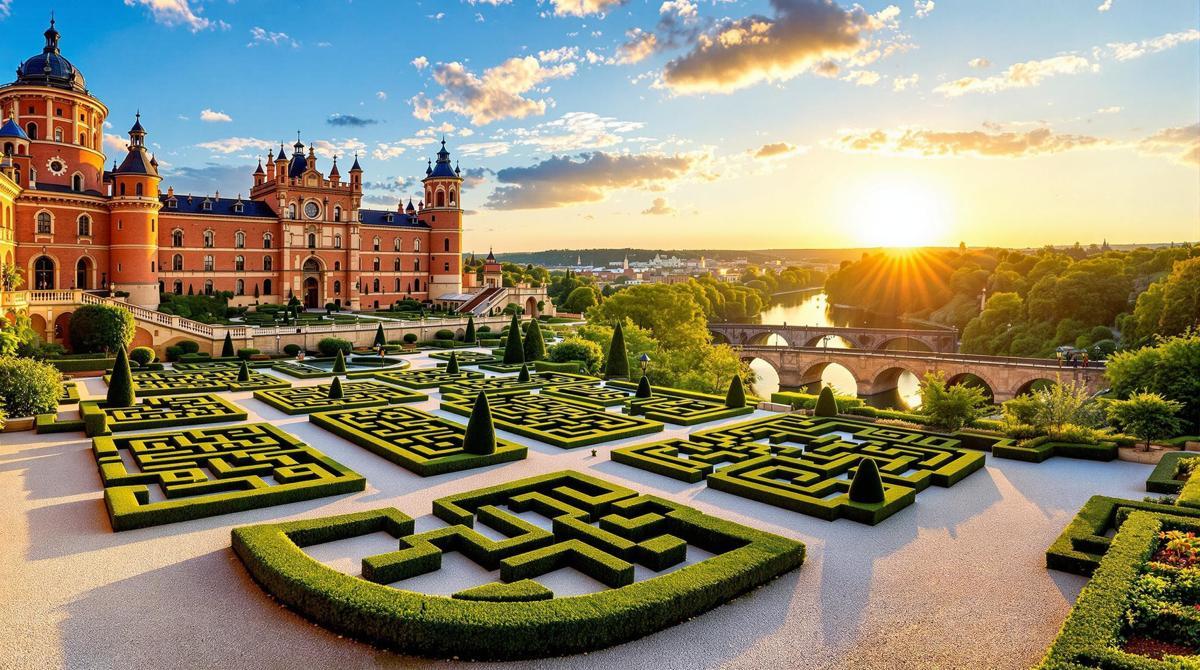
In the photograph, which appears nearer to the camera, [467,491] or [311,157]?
[467,491]

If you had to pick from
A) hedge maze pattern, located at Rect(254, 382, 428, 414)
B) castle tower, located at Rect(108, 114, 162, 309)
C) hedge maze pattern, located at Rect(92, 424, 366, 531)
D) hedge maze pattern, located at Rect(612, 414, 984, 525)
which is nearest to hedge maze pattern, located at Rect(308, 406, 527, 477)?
hedge maze pattern, located at Rect(254, 382, 428, 414)

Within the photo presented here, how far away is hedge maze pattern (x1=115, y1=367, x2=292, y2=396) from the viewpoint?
2969 cm

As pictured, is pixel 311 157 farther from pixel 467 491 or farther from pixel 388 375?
pixel 467 491

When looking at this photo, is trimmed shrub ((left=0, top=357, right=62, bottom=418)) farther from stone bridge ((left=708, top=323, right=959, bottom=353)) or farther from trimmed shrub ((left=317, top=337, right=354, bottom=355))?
stone bridge ((left=708, top=323, right=959, bottom=353))

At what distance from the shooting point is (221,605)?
10.6 meters

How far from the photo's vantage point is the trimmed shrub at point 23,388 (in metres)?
21.8

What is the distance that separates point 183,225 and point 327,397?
44315mm

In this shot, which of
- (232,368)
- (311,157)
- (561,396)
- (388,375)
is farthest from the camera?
(311,157)

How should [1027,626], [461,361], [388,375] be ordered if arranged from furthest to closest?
1. [461,361]
2. [388,375]
3. [1027,626]

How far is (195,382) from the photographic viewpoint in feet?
105

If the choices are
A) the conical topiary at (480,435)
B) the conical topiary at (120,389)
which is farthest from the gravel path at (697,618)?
the conical topiary at (120,389)

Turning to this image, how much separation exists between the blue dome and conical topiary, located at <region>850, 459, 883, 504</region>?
2426 inches

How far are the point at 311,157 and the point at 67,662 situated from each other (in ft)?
224

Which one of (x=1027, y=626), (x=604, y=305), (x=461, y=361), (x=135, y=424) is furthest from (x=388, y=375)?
(x=1027, y=626)
